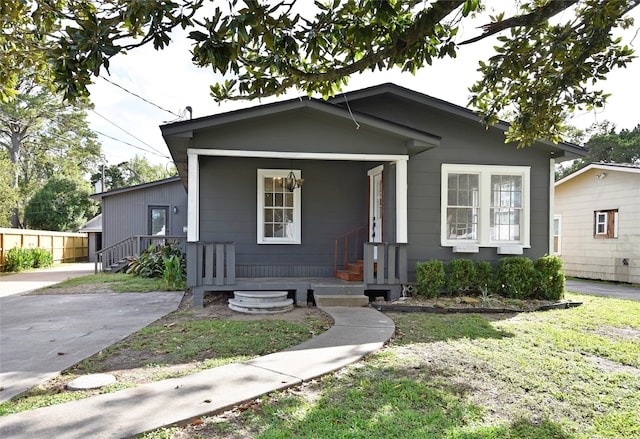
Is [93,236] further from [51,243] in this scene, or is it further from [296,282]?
[296,282]

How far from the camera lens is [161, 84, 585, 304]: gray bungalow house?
7.30 meters

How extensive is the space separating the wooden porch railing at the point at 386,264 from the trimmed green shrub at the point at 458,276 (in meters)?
0.84

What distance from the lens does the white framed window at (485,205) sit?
27.3 ft

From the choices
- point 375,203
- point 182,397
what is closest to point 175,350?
point 182,397

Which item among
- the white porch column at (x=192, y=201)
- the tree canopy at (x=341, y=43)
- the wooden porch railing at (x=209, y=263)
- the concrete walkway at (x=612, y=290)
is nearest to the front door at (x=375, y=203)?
the tree canopy at (x=341, y=43)

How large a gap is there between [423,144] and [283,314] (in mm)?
3801

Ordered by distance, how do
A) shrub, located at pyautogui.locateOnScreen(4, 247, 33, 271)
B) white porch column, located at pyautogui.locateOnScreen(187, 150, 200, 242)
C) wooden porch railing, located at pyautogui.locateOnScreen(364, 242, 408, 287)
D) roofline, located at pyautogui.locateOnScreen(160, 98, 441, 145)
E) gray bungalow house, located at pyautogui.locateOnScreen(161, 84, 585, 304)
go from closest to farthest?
1. roofline, located at pyautogui.locateOnScreen(160, 98, 441, 145)
2. white porch column, located at pyautogui.locateOnScreen(187, 150, 200, 242)
3. gray bungalow house, located at pyautogui.locateOnScreen(161, 84, 585, 304)
4. wooden porch railing, located at pyautogui.locateOnScreen(364, 242, 408, 287)
5. shrub, located at pyautogui.locateOnScreen(4, 247, 33, 271)

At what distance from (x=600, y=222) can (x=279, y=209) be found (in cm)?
1084

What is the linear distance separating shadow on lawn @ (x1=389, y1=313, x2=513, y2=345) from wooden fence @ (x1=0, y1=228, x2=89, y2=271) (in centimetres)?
1576

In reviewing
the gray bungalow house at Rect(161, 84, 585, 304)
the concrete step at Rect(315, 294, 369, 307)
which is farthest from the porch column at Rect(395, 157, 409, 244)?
the concrete step at Rect(315, 294, 369, 307)

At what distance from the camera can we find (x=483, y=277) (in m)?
7.87

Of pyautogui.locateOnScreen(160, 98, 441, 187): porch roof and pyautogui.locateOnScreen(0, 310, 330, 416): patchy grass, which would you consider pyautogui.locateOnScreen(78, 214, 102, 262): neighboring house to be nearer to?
pyautogui.locateOnScreen(160, 98, 441, 187): porch roof

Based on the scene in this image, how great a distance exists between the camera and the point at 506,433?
9.09 ft

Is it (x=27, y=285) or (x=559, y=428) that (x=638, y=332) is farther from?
(x=27, y=285)
